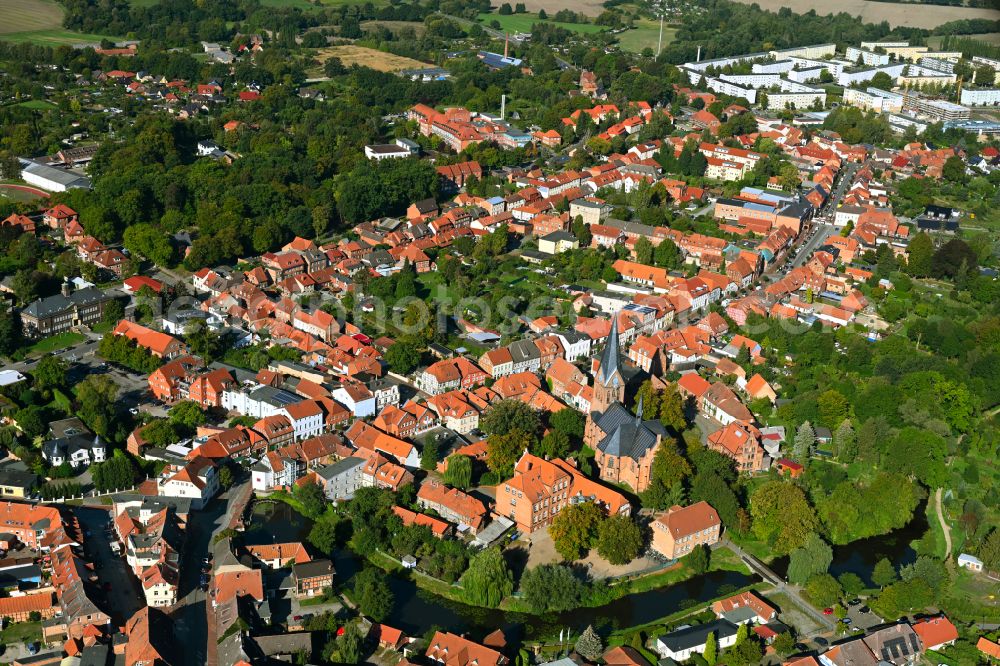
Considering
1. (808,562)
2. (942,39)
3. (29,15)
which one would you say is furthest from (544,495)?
(942,39)

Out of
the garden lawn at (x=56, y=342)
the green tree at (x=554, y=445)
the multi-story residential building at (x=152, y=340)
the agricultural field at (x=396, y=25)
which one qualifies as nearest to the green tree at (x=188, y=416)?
the multi-story residential building at (x=152, y=340)

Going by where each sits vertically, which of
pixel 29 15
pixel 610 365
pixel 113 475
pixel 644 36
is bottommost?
pixel 113 475

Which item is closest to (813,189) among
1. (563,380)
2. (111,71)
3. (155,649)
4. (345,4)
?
(563,380)

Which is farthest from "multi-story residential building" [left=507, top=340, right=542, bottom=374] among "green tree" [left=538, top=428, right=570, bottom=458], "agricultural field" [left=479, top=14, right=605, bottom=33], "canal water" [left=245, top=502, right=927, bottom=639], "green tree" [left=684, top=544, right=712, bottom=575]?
"agricultural field" [left=479, top=14, right=605, bottom=33]

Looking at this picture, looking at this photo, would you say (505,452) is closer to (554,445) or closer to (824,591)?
(554,445)

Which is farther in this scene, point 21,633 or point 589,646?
point 21,633

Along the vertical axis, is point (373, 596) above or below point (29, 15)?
below

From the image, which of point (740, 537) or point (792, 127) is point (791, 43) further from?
point (740, 537)
